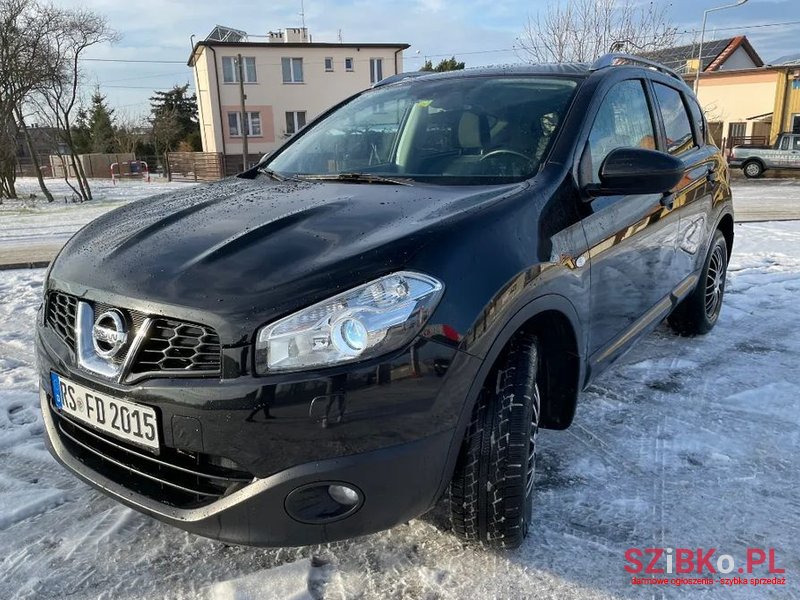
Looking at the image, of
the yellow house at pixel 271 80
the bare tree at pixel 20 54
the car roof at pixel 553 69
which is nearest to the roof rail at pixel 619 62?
the car roof at pixel 553 69

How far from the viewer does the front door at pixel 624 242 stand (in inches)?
103

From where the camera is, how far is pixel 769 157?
2341 cm

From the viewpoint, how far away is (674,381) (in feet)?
12.2

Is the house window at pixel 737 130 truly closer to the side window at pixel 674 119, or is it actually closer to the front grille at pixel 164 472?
the side window at pixel 674 119

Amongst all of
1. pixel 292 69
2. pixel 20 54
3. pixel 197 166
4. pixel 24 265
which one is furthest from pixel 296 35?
pixel 24 265

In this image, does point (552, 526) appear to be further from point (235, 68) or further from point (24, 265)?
point (235, 68)

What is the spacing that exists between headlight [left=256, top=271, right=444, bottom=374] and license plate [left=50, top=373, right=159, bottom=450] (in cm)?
40

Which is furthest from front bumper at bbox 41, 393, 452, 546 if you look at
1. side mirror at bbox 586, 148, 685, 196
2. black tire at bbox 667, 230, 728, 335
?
black tire at bbox 667, 230, 728, 335

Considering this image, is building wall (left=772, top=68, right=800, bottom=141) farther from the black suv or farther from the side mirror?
the black suv

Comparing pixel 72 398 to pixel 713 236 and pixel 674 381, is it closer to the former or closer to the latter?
pixel 674 381

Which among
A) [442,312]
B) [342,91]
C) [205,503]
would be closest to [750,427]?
[442,312]

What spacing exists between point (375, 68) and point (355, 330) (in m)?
38.5

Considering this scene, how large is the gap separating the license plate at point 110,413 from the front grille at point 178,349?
0.12 metres

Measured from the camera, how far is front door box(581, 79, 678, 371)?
262cm
